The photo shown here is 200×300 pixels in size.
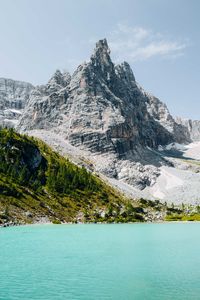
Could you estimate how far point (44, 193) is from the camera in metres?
157

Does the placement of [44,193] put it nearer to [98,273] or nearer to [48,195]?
[48,195]

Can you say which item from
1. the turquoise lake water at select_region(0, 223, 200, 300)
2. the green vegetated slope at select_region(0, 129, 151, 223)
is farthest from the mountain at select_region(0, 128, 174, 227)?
the turquoise lake water at select_region(0, 223, 200, 300)

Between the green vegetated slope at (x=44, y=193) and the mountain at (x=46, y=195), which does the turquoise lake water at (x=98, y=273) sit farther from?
the green vegetated slope at (x=44, y=193)

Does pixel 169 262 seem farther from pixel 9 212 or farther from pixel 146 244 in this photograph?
pixel 9 212

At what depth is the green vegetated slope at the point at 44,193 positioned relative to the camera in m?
129

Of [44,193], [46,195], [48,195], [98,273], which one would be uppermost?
[98,273]

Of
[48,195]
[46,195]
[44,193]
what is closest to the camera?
[46,195]

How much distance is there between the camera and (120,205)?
608ft

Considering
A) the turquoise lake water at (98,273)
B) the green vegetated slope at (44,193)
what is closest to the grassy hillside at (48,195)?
the green vegetated slope at (44,193)

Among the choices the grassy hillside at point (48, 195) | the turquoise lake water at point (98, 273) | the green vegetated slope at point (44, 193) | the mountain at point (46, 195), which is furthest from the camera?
the green vegetated slope at point (44, 193)

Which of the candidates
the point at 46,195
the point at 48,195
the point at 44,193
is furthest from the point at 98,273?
the point at 44,193

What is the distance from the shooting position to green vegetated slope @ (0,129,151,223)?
129 metres

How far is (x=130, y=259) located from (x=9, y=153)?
13575cm

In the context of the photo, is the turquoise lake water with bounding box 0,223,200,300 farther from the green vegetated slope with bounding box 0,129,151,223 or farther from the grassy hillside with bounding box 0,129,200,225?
the green vegetated slope with bounding box 0,129,151,223
